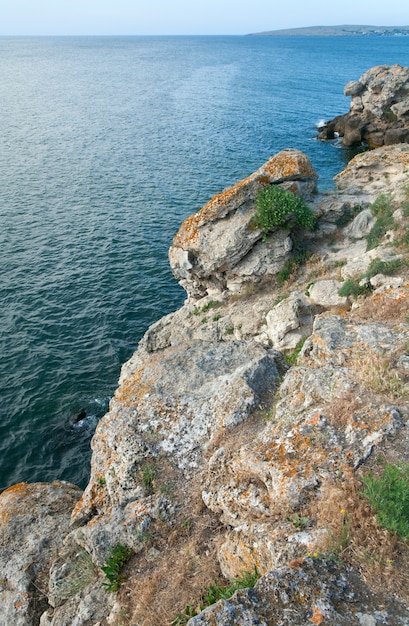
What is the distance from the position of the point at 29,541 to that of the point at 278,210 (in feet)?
50.3

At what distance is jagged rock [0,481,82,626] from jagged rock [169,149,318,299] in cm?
1149

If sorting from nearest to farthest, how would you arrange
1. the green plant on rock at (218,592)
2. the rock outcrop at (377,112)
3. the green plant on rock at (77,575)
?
the green plant on rock at (218,592)
the green plant on rock at (77,575)
the rock outcrop at (377,112)

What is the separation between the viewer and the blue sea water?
2322cm

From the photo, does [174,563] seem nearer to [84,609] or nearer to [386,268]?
[84,609]

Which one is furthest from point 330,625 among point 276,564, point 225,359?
point 225,359

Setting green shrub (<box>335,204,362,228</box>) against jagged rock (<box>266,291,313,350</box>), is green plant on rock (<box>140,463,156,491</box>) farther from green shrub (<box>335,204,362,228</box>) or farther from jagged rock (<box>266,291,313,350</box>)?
green shrub (<box>335,204,362,228</box>)

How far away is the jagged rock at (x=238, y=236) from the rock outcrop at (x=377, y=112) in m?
43.7

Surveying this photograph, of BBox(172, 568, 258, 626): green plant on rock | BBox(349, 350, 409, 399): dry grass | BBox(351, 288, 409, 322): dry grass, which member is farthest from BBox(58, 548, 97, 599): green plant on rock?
BBox(351, 288, 409, 322): dry grass

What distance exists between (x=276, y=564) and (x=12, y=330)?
81.4 ft

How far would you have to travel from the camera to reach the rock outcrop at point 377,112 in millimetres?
56431

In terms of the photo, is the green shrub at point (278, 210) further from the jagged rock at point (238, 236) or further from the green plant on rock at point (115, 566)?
the green plant on rock at point (115, 566)

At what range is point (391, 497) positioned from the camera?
692 centimetres

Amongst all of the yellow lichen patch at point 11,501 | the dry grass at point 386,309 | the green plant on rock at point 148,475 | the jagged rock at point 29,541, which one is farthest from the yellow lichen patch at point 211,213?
the yellow lichen patch at point 11,501

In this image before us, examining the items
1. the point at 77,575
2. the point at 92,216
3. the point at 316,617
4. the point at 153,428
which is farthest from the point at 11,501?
Result: the point at 92,216
